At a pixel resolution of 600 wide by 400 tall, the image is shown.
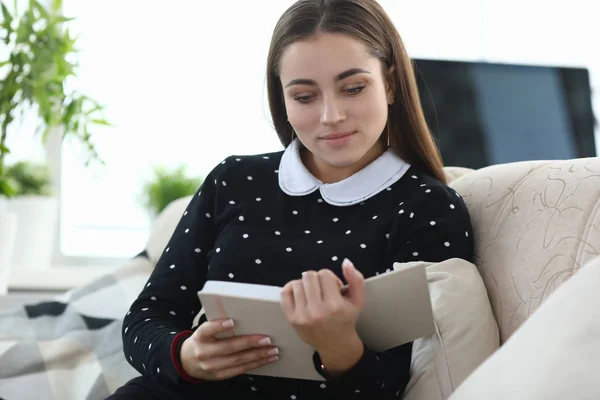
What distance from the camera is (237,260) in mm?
1264

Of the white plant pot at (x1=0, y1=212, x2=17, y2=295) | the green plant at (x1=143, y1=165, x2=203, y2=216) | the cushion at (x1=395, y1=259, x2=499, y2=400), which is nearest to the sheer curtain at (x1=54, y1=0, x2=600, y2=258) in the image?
the green plant at (x1=143, y1=165, x2=203, y2=216)

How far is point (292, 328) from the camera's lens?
95 cm

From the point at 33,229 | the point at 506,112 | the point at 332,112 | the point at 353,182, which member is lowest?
the point at 33,229

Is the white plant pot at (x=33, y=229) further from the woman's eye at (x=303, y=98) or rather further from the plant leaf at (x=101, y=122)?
the woman's eye at (x=303, y=98)

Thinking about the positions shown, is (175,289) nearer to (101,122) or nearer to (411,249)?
(411,249)

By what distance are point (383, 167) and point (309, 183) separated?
0.42 ft

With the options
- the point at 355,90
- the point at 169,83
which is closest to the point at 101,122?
the point at 169,83

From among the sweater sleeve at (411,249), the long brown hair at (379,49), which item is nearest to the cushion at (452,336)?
the sweater sleeve at (411,249)

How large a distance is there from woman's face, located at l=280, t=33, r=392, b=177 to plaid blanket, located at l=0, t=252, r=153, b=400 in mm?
634

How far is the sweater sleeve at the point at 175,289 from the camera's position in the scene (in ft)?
4.13

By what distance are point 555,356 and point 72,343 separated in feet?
4.14

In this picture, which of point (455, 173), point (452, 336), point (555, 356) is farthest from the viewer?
point (455, 173)

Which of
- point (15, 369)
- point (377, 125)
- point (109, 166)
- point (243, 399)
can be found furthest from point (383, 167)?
point (109, 166)

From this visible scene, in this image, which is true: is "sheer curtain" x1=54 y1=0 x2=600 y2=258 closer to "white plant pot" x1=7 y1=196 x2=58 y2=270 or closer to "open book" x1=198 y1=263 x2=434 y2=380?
"white plant pot" x1=7 y1=196 x2=58 y2=270
